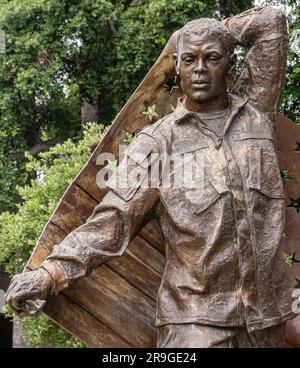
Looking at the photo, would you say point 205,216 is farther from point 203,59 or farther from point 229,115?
point 203,59

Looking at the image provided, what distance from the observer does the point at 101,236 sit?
4219 millimetres

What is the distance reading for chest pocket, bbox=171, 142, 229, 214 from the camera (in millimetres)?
4203

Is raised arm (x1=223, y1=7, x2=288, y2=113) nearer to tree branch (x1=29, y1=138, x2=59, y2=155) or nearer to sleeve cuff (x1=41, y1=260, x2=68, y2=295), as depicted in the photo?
sleeve cuff (x1=41, y1=260, x2=68, y2=295)

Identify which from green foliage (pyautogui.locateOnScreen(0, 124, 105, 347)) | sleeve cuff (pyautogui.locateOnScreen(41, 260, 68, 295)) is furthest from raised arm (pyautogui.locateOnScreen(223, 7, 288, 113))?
green foliage (pyautogui.locateOnScreen(0, 124, 105, 347))

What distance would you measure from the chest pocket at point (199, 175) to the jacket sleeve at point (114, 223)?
0.15 metres

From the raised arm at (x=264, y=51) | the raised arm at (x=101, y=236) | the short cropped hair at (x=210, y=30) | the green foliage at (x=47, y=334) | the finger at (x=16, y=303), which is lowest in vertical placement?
the green foliage at (x=47, y=334)

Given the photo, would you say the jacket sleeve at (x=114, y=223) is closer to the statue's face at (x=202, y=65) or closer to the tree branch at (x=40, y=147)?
the statue's face at (x=202, y=65)

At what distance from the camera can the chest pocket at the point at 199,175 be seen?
420cm

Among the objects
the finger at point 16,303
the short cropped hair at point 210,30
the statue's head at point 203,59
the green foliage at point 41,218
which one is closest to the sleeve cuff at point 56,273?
the finger at point 16,303

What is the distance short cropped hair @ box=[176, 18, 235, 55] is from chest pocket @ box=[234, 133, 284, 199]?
1.55ft

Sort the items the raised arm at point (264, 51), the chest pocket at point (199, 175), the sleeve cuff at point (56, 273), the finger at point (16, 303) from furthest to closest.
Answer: the raised arm at point (264, 51), the chest pocket at point (199, 175), the sleeve cuff at point (56, 273), the finger at point (16, 303)

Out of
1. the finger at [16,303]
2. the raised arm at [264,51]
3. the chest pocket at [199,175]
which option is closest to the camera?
the finger at [16,303]
